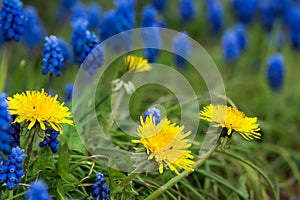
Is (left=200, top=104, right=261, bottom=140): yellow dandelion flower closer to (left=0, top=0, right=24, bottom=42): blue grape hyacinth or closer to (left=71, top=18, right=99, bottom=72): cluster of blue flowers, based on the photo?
(left=71, top=18, right=99, bottom=72): cluster of blue flowers

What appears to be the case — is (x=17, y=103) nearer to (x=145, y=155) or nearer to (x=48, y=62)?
(x=145, y=155)

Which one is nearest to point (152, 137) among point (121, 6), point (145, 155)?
point (145, 155)

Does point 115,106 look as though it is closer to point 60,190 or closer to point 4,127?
point 60,190

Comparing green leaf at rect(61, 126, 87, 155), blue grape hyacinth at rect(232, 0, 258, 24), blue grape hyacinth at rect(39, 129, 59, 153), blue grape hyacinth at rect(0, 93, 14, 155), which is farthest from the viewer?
blue grape hyacinth at rect(232, 0, 258, 24)

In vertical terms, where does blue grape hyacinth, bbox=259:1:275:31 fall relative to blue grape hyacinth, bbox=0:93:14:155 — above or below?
above

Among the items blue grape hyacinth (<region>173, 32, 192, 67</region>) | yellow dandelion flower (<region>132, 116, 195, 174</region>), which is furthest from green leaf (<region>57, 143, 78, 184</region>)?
blue grape hyacinth (<region>173, 32, 192, 67</region>)

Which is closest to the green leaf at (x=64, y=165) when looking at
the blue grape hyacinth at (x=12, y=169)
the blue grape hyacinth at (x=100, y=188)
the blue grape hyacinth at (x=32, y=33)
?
the blue grape hyacinth at (x=100, y=188)
